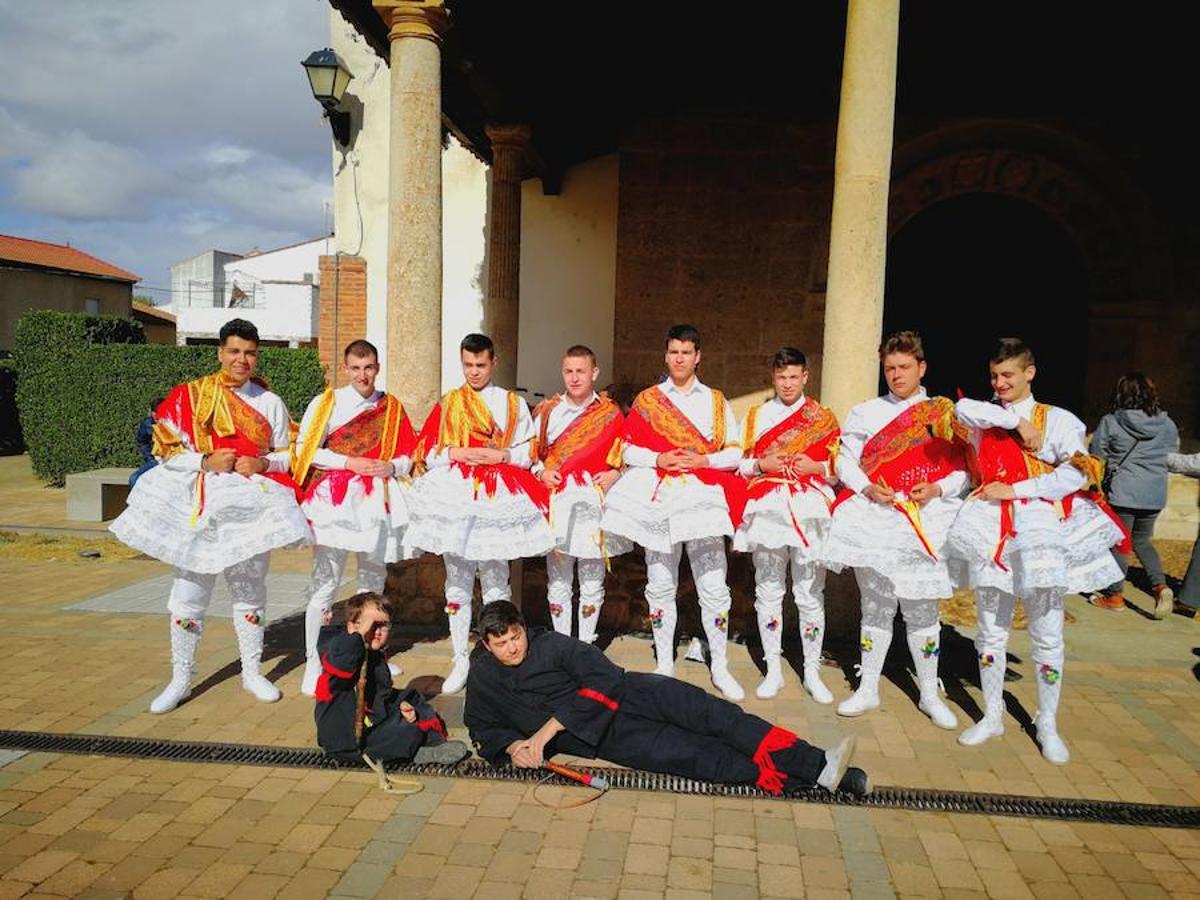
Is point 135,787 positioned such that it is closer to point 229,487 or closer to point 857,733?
point 229,487

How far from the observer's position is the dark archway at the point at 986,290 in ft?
32.2

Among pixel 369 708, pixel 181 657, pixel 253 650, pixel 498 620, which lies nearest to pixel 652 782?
pixel 498 620

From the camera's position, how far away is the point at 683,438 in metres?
4.86

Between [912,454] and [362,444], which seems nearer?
[912,454]

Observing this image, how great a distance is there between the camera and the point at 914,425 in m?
4.48

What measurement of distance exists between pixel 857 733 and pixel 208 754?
130 inches

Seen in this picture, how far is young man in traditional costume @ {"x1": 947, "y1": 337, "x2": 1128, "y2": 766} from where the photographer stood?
4.08 metres

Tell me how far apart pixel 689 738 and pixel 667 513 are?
4.32ft

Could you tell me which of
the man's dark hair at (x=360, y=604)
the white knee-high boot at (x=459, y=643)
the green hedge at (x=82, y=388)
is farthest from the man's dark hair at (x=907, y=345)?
the green hedge at (x=82, y=388)

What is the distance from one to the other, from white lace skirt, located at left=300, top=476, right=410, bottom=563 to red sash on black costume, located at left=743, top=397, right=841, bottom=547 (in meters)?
2.06

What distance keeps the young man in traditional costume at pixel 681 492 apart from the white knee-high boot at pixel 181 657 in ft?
7.86

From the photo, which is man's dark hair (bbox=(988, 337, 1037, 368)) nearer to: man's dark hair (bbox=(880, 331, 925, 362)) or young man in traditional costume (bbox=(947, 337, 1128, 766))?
young man in traditional costume (bbox=(947, 337, 1128, 766))

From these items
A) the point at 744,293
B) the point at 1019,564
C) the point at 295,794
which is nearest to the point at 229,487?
the point at 295,794

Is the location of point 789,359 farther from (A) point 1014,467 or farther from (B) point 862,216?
(B) point 862,216
